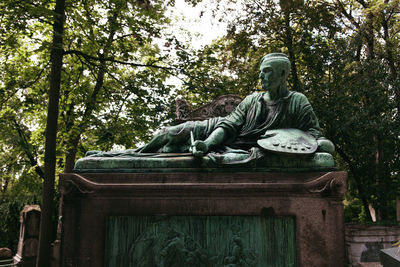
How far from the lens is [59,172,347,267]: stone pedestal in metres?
4.12

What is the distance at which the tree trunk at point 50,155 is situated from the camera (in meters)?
7.68

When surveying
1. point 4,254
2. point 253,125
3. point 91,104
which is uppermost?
point 91,104

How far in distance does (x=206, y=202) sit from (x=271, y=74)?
6.33 feet

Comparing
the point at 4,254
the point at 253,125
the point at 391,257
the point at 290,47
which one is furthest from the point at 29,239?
the point at 290,47

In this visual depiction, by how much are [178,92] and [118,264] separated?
8.16 metres

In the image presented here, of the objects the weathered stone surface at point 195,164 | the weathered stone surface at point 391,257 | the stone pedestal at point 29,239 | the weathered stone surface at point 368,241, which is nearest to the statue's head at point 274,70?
the weathered stone surface at point 195,164

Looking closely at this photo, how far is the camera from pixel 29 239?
956 centimetres

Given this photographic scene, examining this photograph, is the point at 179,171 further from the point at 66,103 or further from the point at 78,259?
the point at 66,103

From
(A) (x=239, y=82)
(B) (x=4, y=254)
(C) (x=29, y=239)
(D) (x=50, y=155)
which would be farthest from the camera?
(A) (x=239, y=82)

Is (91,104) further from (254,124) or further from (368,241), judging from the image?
(368,241)

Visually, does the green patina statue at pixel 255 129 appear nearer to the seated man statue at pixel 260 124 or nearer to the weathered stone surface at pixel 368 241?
the seated man statue at pixel 260 124

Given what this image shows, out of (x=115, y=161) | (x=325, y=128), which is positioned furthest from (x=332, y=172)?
(x=325, y=128)

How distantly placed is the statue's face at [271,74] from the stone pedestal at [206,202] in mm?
1344

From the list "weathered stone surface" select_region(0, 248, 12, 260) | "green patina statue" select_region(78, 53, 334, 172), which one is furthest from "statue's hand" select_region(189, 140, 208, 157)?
"weathered stone surface" select_region(0, 248, 12, 260)
